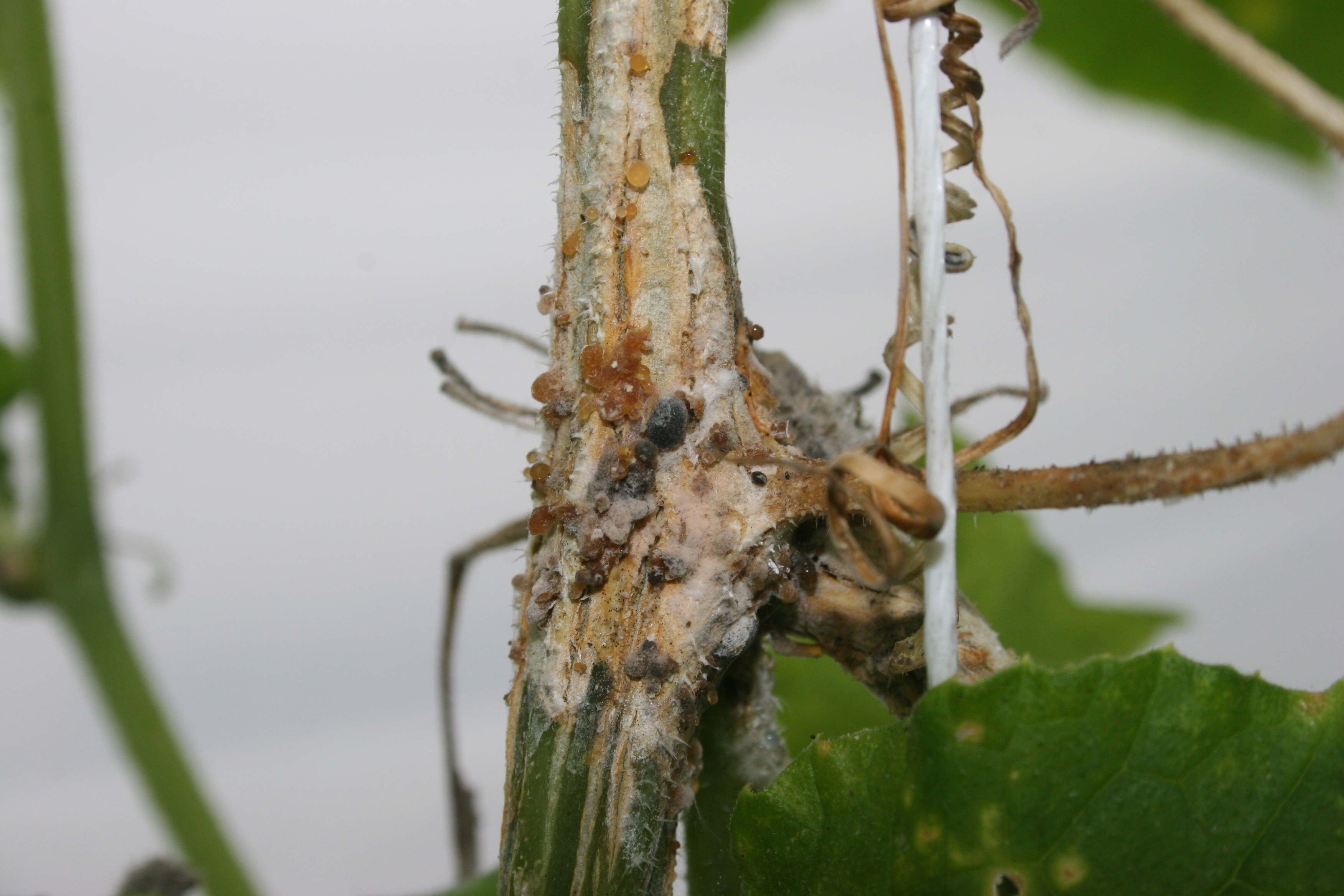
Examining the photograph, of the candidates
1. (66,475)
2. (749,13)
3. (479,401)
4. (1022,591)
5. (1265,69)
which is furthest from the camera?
(749,13)

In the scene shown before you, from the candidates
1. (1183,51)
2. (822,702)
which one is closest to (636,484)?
(822,702)

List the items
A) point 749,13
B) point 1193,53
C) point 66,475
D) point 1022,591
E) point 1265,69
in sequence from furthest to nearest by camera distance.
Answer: point 1193,53, point 749,13, point 1022,591, point 66,475, point 1265,69

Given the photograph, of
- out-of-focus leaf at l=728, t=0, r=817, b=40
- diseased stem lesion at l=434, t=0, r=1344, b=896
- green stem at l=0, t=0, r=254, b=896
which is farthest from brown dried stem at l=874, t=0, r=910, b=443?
out-of-focus leaf at l=728, t=0, r=817, b=40

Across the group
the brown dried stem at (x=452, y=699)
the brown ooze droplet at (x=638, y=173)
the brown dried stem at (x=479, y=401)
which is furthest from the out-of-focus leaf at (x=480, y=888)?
the brown ooze droplet at (x=638, y=173)

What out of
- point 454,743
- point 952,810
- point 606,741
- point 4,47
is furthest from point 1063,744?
point 4,47

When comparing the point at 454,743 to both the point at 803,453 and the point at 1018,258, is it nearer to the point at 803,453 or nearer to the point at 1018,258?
the point at 803,453

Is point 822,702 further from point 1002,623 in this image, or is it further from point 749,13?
point 749,13
